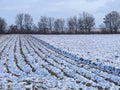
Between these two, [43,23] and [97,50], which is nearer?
[97,50]

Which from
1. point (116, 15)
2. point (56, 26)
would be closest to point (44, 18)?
point (56, 26)

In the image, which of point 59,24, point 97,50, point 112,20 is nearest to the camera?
point 97,50

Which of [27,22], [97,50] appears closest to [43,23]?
[27,22]

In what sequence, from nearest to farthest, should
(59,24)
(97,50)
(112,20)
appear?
(97,50), (112,20), (59,24)

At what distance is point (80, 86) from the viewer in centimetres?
1164

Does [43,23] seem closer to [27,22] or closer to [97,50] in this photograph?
[27,22]

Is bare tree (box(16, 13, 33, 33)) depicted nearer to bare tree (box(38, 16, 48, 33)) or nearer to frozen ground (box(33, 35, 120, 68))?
bare tree (box(38, 16, 48, 33))

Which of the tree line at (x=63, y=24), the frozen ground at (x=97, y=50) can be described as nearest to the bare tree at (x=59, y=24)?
the tree line at (x=63, y=24)

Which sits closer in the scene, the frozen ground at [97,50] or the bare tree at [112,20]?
the frozen ground at [97,50]

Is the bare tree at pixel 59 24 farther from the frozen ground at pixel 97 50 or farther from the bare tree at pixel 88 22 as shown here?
the frozen ground at pixel 97 50

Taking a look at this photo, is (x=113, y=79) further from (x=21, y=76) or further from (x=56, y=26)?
(x=56, y=26)

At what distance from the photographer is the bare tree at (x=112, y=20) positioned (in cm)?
14975

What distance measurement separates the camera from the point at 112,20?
153750mm

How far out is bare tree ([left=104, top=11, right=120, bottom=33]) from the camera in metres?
150
